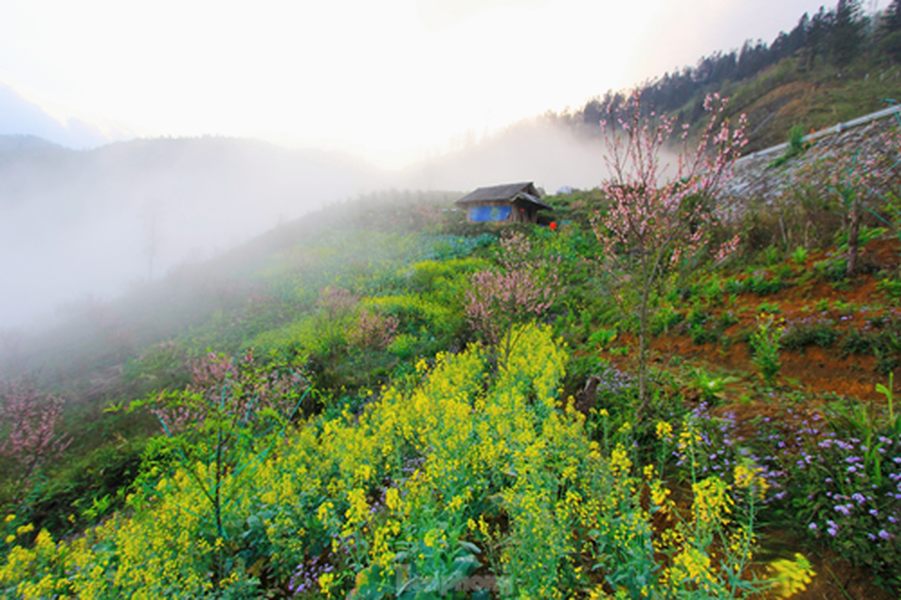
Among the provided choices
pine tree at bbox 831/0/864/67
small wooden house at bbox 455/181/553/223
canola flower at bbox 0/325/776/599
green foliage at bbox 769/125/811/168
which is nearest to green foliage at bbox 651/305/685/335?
canola flower at bbox 0/325/776/599

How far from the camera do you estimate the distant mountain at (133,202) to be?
44750mm

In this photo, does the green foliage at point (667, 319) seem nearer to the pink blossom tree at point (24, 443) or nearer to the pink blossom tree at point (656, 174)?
the pink blossom tree at point (656, 174)

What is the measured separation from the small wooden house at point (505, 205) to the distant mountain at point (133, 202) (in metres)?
23.6

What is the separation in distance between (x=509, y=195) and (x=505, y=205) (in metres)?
1.01

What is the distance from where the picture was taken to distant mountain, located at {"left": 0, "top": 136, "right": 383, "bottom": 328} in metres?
44.8

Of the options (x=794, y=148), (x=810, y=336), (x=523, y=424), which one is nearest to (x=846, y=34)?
(x=794, y=148)

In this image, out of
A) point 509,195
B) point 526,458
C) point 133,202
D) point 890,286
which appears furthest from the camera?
point 133,202

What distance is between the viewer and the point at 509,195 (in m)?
30.2

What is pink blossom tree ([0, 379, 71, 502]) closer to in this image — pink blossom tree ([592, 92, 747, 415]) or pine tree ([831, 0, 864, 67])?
pink blossom tree ([592, 92, 747, 415])

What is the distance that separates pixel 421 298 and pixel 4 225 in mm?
85679

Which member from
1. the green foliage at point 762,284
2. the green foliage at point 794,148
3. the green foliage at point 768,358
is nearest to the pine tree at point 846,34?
the green foliage at point 794,148

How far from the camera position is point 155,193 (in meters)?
76.1

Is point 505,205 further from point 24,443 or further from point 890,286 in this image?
point 24,443

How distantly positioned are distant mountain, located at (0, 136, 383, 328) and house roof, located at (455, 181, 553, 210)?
23481mm
